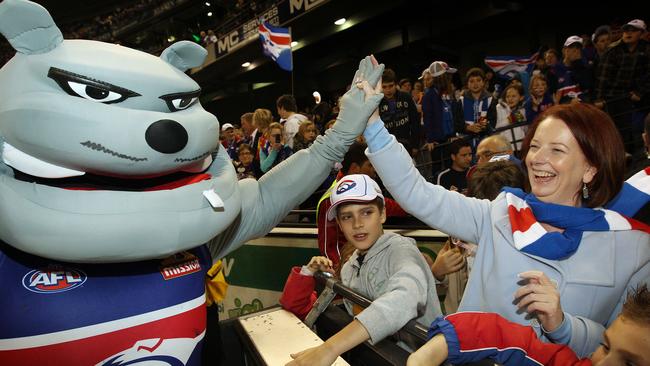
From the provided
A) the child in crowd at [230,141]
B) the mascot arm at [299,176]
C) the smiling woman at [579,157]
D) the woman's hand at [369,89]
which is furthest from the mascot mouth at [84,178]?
the child in crowd at [230,141]

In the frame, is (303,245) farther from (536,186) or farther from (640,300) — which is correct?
(640,300)

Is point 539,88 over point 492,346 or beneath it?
over

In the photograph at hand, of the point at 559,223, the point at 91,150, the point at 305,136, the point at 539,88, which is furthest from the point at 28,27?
the point at 539,88

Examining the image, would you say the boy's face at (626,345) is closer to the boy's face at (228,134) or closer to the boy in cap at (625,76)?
the boy in cap at (625,76)

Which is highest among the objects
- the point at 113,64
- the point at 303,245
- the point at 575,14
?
the point at 575,14

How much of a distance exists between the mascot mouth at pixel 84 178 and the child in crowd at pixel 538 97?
3.91 m

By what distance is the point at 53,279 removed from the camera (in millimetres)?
992

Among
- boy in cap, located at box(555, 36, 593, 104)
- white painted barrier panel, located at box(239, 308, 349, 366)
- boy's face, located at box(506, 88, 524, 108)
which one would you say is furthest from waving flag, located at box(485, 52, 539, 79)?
white painted barrier panel, located at box(239, 308, 349, 366)

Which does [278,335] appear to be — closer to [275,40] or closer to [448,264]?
[448,264]

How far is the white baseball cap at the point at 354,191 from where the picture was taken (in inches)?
66.3

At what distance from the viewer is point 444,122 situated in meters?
4.82

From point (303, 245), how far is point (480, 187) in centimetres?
196

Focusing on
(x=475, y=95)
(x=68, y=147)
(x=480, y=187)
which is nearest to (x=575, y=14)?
(x=475, y=95)

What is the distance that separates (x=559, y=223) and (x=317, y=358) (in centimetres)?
70
